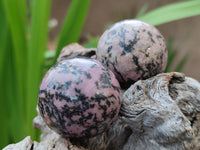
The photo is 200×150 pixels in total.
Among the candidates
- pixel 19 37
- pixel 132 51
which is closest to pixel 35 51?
pixel 19 37

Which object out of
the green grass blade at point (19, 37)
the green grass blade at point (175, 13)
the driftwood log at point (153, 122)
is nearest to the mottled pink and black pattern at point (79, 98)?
the driftwood log at point (153, 122)

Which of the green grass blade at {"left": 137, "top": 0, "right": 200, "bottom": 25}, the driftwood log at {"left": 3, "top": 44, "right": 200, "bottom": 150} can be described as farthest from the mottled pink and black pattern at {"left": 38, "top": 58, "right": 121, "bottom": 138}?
the green grass blade at {"left": 137, "top": 0, "right": 200, "bottom": 25}

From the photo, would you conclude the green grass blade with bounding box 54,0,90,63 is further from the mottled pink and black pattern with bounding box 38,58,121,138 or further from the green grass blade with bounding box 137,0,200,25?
the mottled pink and black pattern with bounding box 38,58,121,138

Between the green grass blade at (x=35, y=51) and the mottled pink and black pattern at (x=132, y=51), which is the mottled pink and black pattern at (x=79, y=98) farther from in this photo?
the green grass blade at (x=35, y=51)

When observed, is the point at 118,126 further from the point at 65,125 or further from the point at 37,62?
the point at 37,62

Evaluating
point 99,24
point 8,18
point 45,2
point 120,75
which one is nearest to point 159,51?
point 120,75
